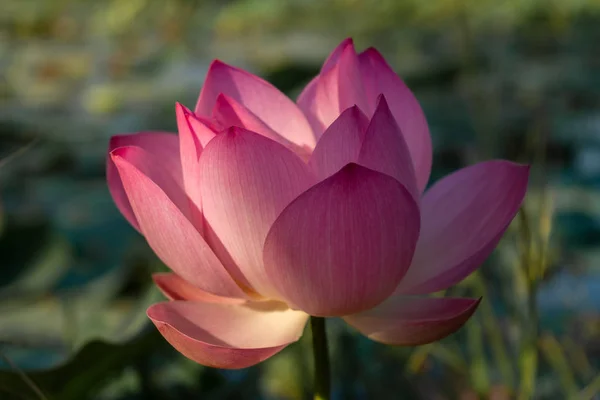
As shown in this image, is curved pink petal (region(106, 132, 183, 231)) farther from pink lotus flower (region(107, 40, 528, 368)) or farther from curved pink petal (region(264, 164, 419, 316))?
curved pink petal (region(264, 164, 419, 316))

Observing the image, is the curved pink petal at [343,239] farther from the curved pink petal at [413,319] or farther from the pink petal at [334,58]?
the pink petal at [334,58]

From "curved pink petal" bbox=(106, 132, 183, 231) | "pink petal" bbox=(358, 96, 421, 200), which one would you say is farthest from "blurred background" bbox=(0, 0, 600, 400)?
"pink petal" bbox=(358, 96, 421, 200)

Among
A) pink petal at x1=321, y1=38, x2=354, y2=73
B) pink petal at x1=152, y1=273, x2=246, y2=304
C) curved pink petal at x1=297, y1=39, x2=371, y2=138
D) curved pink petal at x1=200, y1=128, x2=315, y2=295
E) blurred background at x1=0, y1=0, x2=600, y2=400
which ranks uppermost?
pink petal at x1=321, y1=38, x2=354, y2=73

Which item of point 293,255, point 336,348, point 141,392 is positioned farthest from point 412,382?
point 293,255

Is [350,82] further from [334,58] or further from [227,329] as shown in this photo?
[227,329]

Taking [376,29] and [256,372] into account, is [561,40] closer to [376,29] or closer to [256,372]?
[376,29]

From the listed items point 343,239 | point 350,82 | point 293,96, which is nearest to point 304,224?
point 343,239

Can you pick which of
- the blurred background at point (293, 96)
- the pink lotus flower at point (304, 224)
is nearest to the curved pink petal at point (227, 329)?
the pink lotus flower at point (304, 224)
